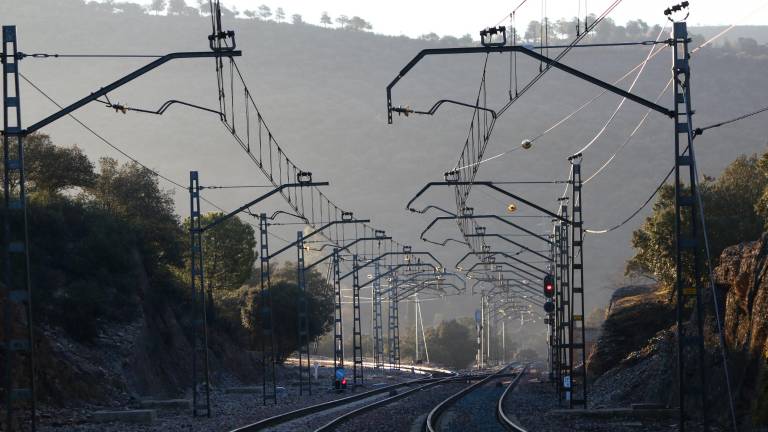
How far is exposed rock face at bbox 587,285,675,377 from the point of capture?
2191 inches

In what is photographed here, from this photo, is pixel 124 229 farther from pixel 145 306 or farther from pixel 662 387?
pixel 662 387

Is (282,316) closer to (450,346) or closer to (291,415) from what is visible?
(291,415)

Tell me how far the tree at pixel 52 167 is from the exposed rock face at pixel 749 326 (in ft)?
169

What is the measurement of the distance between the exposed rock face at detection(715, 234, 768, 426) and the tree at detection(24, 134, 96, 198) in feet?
169

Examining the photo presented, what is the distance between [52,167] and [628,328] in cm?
4185

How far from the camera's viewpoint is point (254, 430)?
31.3m

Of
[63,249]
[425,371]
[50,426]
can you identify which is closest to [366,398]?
[63,249]

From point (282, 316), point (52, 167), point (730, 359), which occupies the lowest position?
point (282, 316)

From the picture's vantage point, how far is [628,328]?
57.4 metres

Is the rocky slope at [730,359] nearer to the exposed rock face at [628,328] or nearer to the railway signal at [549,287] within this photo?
the exposed rock face at [628,328]

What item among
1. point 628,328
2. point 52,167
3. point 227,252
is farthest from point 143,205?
point 628,328

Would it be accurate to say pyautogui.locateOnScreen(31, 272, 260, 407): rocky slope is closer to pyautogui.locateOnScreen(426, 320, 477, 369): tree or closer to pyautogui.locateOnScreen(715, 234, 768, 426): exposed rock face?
pyautogui.locateOnScreen(715, 234, 768, 426): exposed rock face

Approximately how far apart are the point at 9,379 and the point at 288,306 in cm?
7168

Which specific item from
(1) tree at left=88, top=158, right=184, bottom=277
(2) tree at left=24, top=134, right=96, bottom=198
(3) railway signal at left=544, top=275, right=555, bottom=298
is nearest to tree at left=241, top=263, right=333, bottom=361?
(1) tree at left=88, top=158, right=184, bottom=277
